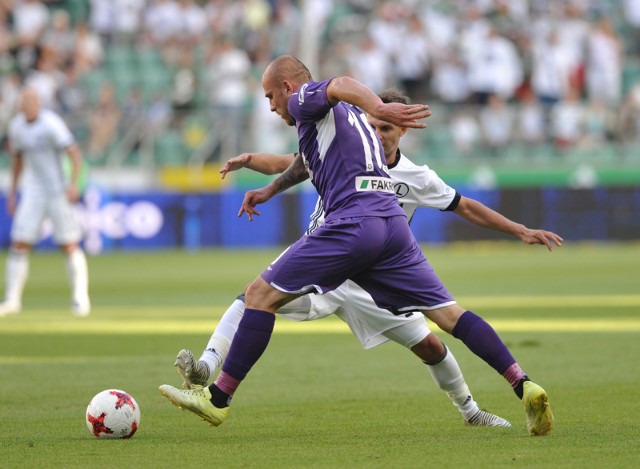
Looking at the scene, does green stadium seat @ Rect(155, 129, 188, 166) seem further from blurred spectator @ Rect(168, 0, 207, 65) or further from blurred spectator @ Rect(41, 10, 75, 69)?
blurred spectator @ Rect(41, 10, 75, 69)

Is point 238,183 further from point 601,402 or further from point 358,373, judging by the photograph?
point 601,402

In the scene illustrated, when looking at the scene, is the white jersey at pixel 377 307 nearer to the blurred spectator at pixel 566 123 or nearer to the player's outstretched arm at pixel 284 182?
the player's outstretched arm at pixel 284 182

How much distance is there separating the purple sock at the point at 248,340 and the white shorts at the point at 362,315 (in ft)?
1.50

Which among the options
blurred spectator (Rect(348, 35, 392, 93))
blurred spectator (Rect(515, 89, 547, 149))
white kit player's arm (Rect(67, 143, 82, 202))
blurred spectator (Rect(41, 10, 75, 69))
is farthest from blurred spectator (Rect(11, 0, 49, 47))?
white kit player's arm (Rect(67, 143, 82, 202))

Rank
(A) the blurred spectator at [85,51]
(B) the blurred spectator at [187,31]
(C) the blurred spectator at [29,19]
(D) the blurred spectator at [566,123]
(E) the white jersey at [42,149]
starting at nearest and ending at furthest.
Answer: (E) the white jersey at [42,149]
(A) the blurred spectator at [85,51]
(D) the blurred spectator at [566,123]
(C) the blurred spectator at [29,19]
(B) the blurred spectator at [187,31]

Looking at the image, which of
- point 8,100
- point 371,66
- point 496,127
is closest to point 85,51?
point 8,100

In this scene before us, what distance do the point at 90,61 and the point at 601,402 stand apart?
23.1 meters

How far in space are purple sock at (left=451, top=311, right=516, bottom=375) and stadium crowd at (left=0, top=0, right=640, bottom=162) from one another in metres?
21.3

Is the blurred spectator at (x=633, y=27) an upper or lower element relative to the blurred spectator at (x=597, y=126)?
upper

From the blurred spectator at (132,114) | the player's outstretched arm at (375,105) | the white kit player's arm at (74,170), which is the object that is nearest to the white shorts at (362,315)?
the player's outstretched arm at (375,105)

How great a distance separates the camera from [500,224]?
298 inches

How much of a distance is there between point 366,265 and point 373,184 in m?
0.45

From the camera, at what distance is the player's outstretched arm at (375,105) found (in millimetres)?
6215

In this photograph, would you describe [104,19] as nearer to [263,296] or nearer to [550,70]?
[550,70]
